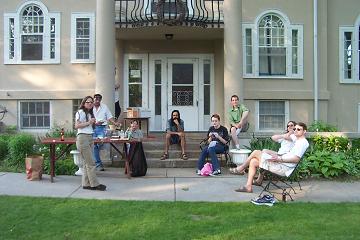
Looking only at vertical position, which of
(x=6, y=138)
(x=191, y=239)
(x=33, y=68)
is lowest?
(x=191, y=239)

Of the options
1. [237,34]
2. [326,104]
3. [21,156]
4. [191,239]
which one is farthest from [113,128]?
[326,104]

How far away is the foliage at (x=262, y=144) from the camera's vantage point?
36.7ft

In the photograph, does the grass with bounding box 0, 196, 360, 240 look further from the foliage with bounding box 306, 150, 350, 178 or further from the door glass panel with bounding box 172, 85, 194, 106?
the door glass panel with bounding box 172, 85, 194, 106

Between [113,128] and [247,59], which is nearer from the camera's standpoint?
[113,128]

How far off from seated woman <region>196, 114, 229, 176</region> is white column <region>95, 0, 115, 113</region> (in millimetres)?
2873

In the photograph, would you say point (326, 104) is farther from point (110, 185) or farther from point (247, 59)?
point (110, 185)

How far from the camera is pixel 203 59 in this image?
15672 mm

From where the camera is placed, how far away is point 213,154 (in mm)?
10719

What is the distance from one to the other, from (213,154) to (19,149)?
14.3 feet

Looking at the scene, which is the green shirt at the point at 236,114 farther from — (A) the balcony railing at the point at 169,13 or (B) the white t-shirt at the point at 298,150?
(B) the white t-shirt at the point at 298,150

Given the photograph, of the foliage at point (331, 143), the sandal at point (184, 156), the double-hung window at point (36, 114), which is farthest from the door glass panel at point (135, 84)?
the foliage at point (331, 143)

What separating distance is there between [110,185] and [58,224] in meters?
2.87

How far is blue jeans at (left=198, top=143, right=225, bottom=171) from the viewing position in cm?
1072

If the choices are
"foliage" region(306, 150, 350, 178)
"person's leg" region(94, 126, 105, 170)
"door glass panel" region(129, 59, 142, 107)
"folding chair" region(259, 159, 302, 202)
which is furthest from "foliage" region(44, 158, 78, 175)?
"door glass panel" region(129, 59, 142, 107)
